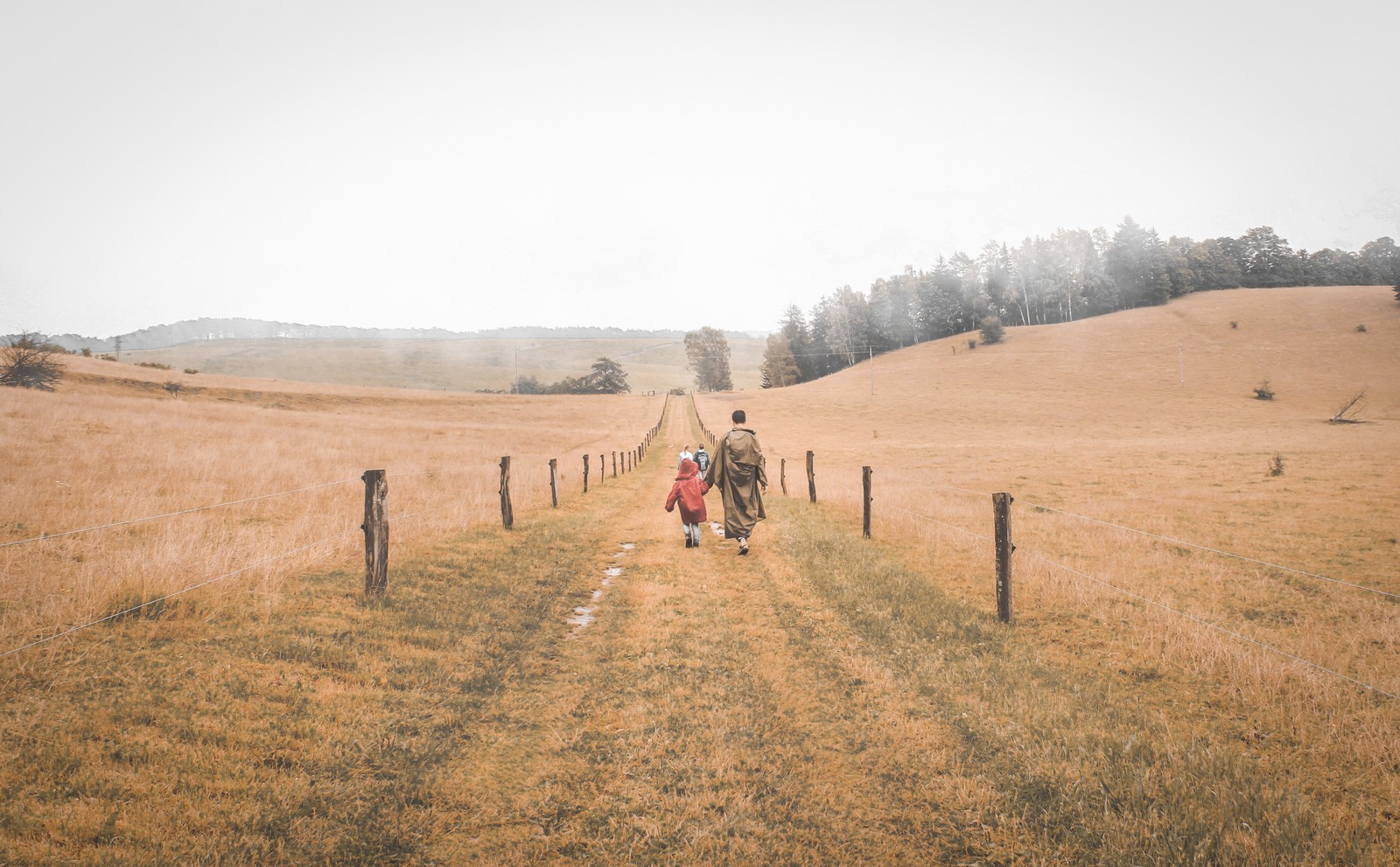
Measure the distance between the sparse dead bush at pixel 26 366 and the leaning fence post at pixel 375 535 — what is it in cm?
3764

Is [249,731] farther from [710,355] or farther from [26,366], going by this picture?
[710,355]

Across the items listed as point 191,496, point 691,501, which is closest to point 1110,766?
point 691,501

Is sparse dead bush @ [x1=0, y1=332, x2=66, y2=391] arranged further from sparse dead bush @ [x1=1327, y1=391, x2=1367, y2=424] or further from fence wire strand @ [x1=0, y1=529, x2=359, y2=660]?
sparse dead bush @ [x1=1327, y1=391, x2=1367, y2=424]

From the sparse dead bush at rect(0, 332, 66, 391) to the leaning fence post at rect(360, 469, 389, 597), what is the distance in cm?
3764

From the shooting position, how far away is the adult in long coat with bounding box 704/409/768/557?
11.0 meters

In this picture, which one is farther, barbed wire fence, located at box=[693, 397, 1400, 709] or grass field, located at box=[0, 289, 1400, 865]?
barbed wire fence, located at box=[693, 397, 1400, 709]

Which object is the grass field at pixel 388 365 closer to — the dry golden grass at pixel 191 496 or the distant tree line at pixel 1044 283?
the distant tree line at pixel 1044 283

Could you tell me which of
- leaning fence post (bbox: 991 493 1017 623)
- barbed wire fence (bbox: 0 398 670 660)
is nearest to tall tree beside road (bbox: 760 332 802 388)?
barbed wire fence (bbox: 0 398 670 660)

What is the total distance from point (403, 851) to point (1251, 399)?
249 feet

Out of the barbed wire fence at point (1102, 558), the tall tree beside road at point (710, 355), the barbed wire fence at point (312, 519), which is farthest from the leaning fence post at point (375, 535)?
the tall tree beside road at point (710, 355)

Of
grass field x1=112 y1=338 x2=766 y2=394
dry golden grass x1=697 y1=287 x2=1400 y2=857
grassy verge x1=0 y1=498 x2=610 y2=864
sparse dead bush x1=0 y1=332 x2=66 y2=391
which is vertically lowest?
dry golden grass x1=697 y1=287 x2=1400 y2=857

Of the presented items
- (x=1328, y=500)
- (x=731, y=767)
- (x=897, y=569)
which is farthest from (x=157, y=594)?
(x=1328, y=500)

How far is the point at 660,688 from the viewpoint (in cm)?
525

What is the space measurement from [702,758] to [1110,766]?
2819 millimetres
